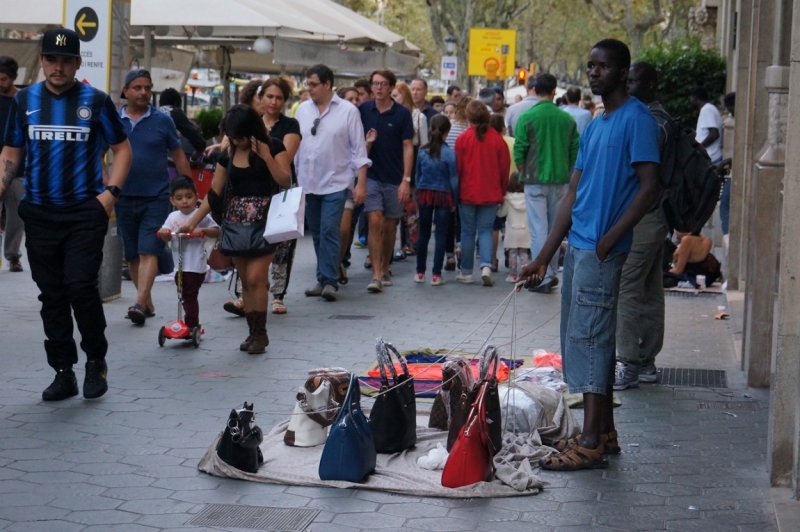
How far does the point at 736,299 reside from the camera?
36.0ft

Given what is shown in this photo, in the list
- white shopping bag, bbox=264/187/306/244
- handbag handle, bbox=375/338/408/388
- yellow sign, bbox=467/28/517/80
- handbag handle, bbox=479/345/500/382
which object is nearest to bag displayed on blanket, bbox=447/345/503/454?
handbag handle, bbox=479/345/500/382

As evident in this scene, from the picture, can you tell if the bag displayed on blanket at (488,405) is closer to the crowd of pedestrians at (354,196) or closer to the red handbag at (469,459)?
the red handbag at (469,459)

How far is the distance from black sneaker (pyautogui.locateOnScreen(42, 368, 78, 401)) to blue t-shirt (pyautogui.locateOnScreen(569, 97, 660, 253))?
10.3ft

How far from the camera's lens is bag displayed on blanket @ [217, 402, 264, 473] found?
18.0 ft

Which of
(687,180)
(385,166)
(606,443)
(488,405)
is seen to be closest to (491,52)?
(385,166)

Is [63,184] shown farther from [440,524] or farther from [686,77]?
[686,77]

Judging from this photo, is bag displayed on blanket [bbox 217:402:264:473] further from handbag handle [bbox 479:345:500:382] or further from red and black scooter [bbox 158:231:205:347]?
red and black scooter [bbox 158:231:205:347]

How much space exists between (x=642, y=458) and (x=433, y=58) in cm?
8415

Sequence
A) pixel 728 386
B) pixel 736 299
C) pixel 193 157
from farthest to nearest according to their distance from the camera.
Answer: pixel 193 157
pixel 736 299
pixel 728 386

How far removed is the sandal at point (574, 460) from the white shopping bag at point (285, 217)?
9.73 ft

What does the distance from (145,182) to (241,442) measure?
14.6 feet

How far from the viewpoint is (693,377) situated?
8062 millimetres

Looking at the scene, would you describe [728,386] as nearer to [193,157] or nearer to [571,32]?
[193,157]

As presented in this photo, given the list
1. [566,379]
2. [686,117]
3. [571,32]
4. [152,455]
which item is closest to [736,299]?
[566,379]
